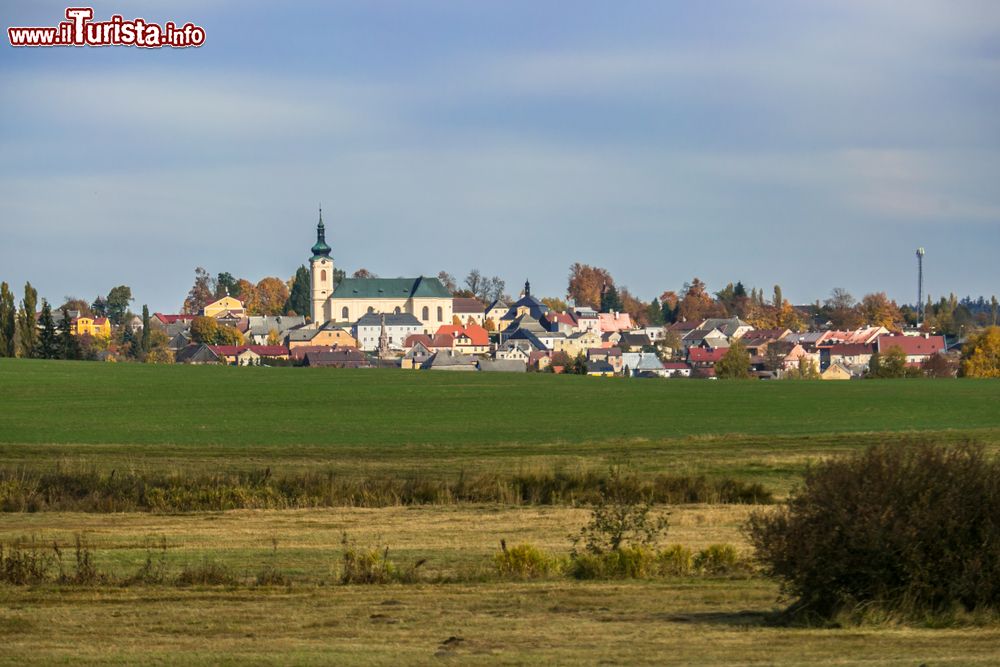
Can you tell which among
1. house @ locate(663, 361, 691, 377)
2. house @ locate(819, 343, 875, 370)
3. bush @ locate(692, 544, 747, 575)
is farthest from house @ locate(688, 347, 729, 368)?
bush @ locate(692, 544, 747, 575)

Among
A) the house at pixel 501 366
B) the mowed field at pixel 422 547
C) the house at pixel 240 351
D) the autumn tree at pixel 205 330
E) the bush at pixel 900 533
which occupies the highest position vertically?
the autumn tree at pixel 205 330

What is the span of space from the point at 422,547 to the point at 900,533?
921cm

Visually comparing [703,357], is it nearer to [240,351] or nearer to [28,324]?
[240,351]

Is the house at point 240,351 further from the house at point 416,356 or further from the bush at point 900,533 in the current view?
the bush at point 900,533

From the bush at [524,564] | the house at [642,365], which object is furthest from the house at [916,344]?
the bush at [524,564]

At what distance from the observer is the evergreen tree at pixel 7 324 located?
117875 mm

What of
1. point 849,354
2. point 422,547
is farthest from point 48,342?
point 849,354

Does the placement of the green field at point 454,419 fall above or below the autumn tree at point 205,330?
below

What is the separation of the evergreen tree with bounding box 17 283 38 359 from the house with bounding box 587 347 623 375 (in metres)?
71.3

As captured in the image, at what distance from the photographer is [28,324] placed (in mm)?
116875

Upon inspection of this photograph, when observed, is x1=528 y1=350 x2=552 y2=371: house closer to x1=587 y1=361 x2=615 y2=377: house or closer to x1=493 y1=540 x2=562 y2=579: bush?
x1=587 y1=361 x2=615 y2=377: house

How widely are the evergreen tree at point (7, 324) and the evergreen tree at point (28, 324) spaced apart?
0.64 meters

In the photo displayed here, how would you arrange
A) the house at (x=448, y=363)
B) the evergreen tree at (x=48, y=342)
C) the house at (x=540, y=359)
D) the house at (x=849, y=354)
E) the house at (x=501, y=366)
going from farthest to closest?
the house at (x=849, y=354)
the house at (x=540, y=359)
the house at (x=448, y=363)
the house at (x=501, y=366)
the evergreen tree at (x=48, y=342)

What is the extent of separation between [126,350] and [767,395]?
376 feet
